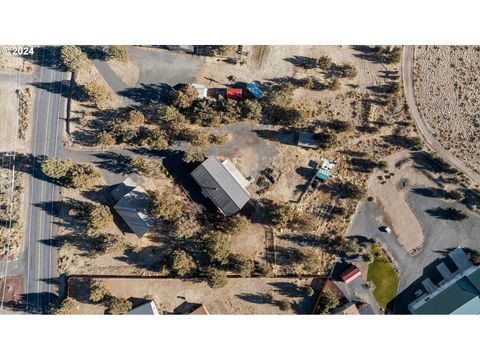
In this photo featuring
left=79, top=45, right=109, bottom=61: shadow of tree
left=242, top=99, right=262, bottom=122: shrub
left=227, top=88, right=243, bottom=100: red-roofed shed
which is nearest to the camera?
left=242, top=99, right=262, bottom=122: shrub

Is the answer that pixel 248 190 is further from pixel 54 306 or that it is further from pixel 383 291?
pixel 54 306

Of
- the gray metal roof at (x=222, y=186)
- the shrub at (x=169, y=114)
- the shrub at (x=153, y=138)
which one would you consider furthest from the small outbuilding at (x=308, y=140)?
the shrub at (x=153, y=138)

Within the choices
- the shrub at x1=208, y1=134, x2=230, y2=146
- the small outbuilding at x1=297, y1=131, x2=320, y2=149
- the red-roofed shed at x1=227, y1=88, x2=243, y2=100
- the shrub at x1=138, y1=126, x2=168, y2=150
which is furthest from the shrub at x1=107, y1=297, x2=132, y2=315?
the small outbuilding at x1=297, y1=131, x2=320, y2=149

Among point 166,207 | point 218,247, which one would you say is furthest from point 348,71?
point 166,207

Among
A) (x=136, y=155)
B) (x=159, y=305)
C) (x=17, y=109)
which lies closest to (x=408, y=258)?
(x=159, y=305)

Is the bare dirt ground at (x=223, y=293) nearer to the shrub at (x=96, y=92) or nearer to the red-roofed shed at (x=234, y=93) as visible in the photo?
the shrub at (x=96, y=92)

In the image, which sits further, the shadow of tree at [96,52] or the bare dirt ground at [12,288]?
the shadow of tree at [96,52]

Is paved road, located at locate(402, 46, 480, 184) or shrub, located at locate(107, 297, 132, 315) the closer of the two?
shrub, located at locate(107, 297, 132, 315)

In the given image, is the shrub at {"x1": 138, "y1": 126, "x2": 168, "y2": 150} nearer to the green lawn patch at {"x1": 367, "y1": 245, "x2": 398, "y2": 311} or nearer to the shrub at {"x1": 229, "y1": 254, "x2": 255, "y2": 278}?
the shrub at {"x1": 229, "y1": 254, "x2": 255, "y2": 278}
